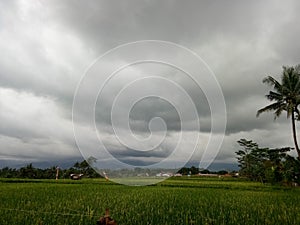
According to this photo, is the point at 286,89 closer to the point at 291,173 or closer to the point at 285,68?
the point at 285,68

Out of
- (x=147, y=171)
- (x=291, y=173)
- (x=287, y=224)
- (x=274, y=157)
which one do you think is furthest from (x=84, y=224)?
(x=274, y=157)

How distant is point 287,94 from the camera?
2334cm

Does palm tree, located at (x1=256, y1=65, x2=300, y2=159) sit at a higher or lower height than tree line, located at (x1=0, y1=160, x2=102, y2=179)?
higher

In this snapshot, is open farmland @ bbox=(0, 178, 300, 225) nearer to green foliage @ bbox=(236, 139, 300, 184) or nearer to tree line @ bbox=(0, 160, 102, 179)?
green foliage @ bbox=(236, 139, 300, 184)

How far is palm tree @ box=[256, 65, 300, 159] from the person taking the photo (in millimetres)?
22609

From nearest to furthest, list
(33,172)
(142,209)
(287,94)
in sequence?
(142,209) → (287,94) → (33,172)

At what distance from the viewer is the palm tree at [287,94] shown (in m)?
22.6

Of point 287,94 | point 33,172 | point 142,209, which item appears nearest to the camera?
point 142,209

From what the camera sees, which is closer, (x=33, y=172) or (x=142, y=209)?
→ (x=142, y=209)

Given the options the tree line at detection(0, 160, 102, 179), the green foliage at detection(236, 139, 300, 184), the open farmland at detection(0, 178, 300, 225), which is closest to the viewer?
the open farmland at detection(0, 178, 300, 225)

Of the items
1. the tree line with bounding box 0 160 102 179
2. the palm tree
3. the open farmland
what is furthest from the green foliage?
the tree line with bounding box 0 160 102 179

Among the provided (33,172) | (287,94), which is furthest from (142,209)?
(33,172)

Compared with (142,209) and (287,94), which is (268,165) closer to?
(287,94)

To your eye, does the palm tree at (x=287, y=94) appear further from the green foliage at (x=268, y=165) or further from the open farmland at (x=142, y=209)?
the open farmland at (x=142, y=209)
